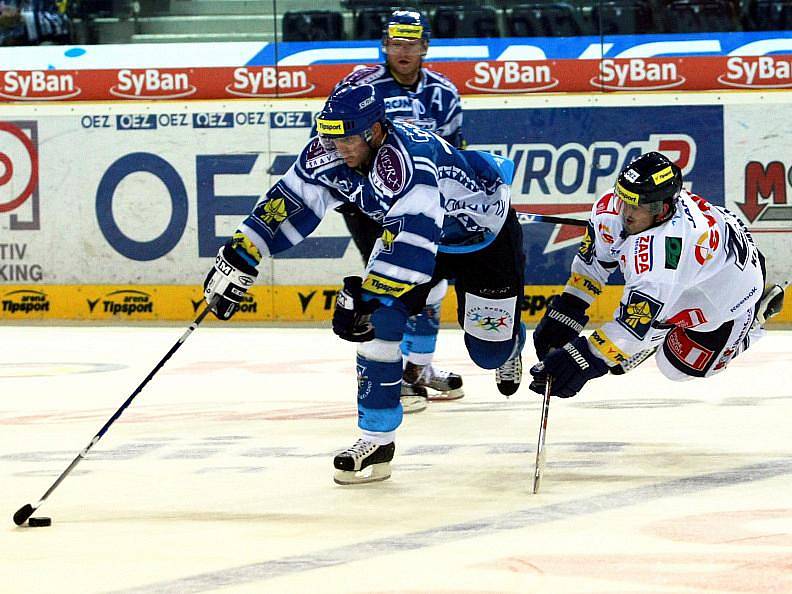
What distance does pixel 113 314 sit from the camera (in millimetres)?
9375

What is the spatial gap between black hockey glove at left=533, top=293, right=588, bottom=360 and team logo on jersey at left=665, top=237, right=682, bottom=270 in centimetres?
62

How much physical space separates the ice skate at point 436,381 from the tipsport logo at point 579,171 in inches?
120

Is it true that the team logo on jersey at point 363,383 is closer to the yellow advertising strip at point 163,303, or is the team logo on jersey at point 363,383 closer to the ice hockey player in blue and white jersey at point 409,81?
the ice hockey player in blue and white jersey at point 409,81

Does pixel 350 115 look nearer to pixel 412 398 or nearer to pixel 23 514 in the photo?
pixel 23 514

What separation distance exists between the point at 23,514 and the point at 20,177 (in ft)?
20.2

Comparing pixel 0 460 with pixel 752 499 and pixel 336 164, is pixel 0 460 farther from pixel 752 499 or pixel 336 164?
pixel 752 499

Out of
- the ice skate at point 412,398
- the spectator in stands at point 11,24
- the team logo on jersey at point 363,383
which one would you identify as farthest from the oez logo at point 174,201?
the team logo on jersey at point 363,383

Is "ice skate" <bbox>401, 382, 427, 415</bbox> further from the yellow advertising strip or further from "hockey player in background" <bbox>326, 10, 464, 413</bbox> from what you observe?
the yellow advertising strip

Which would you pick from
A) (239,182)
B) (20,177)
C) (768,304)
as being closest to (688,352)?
(768,304)

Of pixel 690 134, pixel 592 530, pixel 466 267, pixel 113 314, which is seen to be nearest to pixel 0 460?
pixel 466 267

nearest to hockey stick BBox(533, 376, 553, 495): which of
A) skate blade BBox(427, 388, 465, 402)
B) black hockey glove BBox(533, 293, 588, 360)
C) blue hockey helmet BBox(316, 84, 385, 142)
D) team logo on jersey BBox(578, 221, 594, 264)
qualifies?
black hockey glove BBox(533, 293, 588, 360)

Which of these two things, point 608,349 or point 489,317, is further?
point 489,317

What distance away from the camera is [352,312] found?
4043 millimetres

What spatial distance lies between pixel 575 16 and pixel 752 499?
228 inches
